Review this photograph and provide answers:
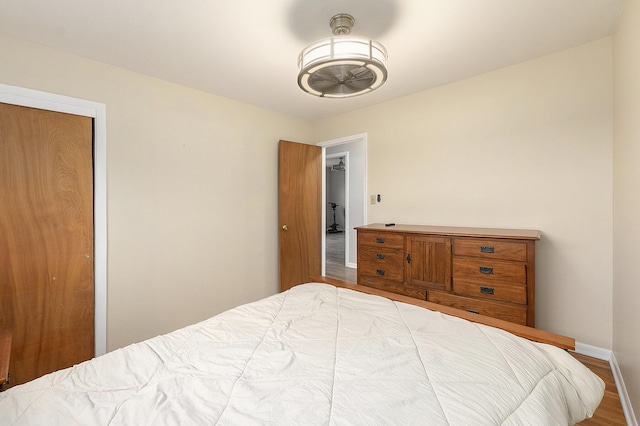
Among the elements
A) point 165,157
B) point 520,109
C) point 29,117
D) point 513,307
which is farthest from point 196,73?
point 513,307

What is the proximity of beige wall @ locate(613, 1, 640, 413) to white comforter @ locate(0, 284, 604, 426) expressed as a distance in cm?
90

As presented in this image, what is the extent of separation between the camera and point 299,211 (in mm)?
3770

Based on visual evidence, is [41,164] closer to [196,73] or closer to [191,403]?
[196,73]

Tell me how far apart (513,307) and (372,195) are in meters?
1.86

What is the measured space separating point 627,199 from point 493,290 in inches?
37.7

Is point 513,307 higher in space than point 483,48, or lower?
lower

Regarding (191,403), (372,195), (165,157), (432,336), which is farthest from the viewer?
(372,195)

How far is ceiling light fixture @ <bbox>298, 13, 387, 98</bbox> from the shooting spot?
1517 millimetres

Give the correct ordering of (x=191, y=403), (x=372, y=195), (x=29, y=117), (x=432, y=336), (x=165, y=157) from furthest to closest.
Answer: (x=372, y=195) < (x=165, y=157) < (x=29, y=117) < (x=432, y=336) < (x=191, y=403)

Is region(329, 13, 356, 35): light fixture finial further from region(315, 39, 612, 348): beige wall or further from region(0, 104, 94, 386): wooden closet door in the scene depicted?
region(0, 104, 94, 386): wooden closet door

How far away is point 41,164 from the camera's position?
6.91 feet

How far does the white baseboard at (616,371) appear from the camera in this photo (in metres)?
1.58

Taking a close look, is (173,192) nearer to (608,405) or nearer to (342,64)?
(342,64)

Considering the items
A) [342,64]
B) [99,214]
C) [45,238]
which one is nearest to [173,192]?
[99,214]
